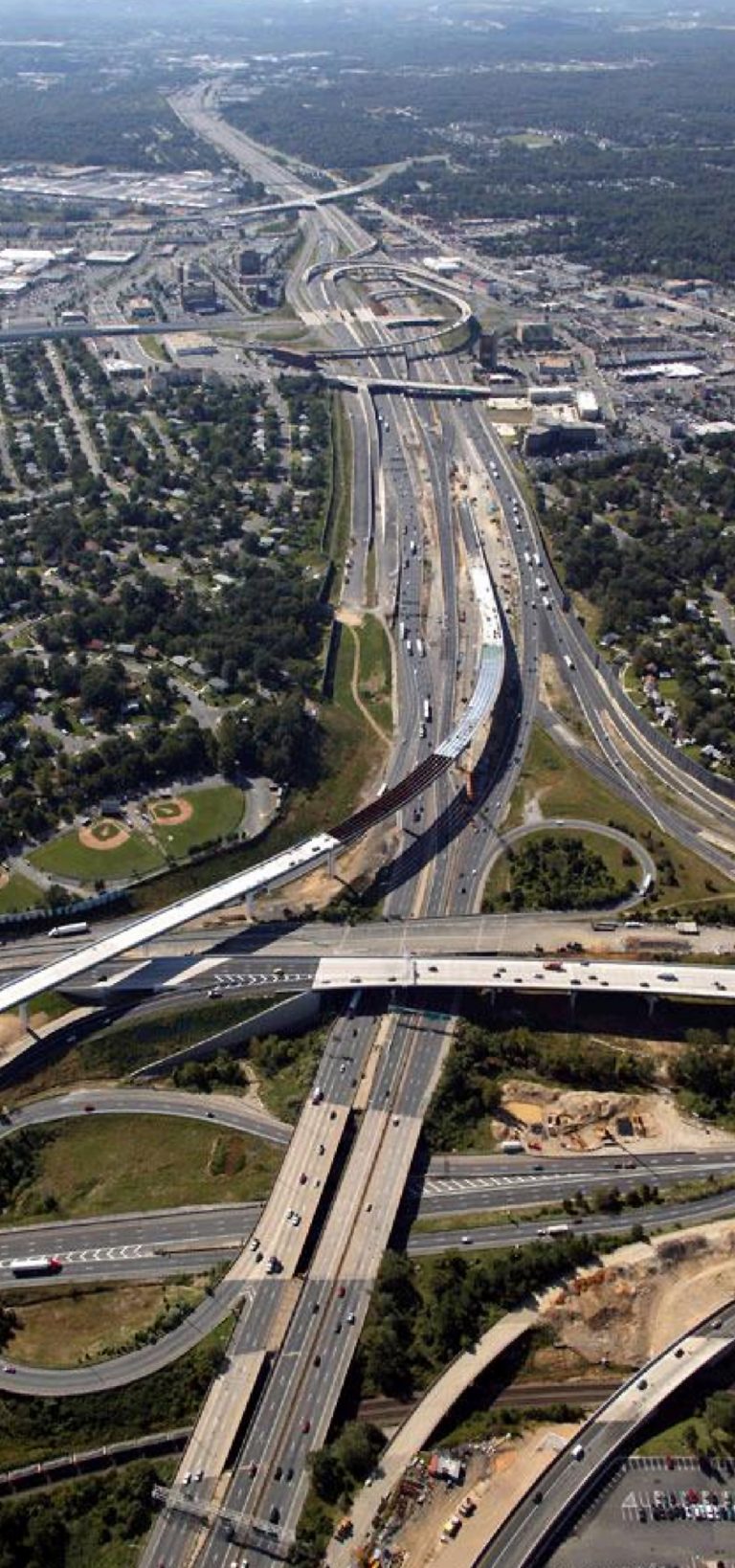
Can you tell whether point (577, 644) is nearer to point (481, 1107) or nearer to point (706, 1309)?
point (481, 1107)

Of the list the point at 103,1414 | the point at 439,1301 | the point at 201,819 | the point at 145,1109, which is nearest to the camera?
the point at 103,1414

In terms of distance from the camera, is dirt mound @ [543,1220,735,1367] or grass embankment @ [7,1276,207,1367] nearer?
grass embankment @ [7,1276,207,1367]

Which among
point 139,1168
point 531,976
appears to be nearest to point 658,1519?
point 139,1168

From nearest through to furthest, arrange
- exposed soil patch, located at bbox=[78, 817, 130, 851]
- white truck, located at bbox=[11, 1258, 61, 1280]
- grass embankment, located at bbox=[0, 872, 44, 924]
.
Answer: white truck, located at bbox=[11, 1258, 61, 1280]
grass embankment, located at bbox=[0, 872, 44, 924]
exposed soil patch, located at bbox=[78, 817, 130, 851]

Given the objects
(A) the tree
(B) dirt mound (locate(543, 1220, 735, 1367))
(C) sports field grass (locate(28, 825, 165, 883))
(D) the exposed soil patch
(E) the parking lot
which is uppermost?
(D) the exposed soil patch

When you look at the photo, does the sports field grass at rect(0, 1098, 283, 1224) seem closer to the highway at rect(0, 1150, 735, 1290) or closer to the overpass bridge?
the highway at rect(0, 1150, 735, 1290)

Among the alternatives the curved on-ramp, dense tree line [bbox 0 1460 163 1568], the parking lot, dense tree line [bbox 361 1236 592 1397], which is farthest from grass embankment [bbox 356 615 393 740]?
dense tree line [bbox 0 1460 163 1568]

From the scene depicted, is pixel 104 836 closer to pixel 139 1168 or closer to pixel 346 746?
pixel 346 746

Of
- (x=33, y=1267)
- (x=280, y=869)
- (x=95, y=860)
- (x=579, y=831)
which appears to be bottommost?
(x=33, y=1267)
